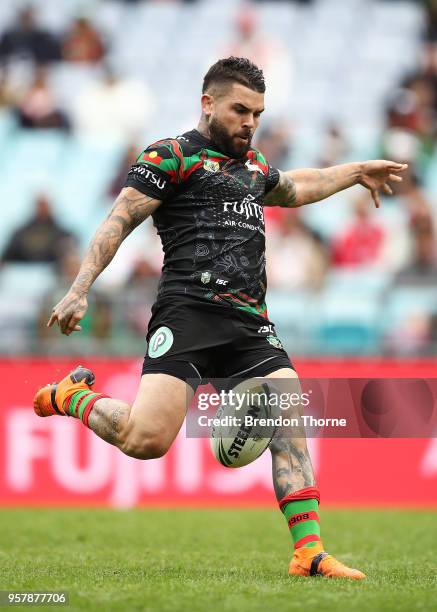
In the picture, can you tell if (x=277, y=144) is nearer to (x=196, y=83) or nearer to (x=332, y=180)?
(x=196, y=83)

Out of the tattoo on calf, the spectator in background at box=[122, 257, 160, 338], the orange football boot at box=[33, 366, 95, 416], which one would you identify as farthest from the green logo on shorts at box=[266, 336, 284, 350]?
the spectator in background at box=[122, 257, 160, 338]

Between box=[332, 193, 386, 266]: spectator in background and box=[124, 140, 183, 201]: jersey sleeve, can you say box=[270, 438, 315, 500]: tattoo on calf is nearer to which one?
box=[124, 140, 183, 201]: jersey sleeve

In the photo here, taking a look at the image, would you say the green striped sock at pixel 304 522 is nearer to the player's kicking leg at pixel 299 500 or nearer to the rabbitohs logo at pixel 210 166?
the player's kicking leg at pixel 299 500

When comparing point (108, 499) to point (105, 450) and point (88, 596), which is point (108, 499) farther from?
point (88, 596)

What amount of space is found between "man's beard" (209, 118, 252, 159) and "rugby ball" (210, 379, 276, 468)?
3.92ft

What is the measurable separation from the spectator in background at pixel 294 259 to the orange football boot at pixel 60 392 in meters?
6.81

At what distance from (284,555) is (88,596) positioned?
2.31 meters

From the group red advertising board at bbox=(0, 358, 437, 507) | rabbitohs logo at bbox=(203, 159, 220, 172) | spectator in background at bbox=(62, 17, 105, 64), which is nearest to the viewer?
rabbitohs logo at bbox=(203, 159, 220, 172)

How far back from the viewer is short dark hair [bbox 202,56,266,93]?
610cm

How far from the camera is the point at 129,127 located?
59.1 ft

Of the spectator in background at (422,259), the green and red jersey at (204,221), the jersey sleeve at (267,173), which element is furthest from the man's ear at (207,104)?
the spectator in background at (422,259)

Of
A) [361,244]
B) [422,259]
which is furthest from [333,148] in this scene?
[422,259]

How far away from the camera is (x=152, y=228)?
1466 centimetres

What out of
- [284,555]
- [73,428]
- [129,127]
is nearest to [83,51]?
[129,127]
